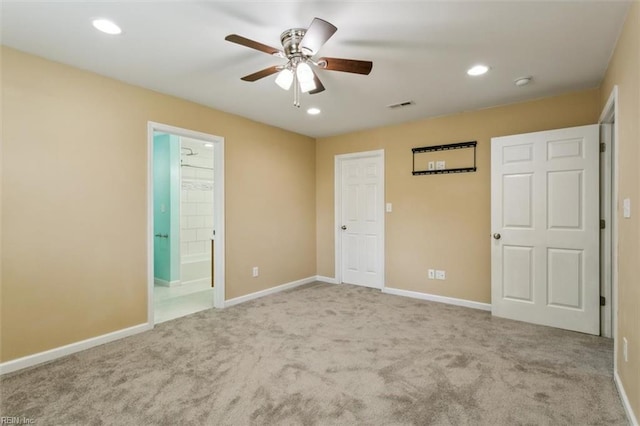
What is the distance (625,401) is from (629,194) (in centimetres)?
129

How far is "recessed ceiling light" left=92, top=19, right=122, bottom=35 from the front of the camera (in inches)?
81.6

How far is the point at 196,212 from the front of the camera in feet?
18.2

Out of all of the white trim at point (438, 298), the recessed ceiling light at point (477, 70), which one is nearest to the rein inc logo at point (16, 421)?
the white trim at point (438, 298)

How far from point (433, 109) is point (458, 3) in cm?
210

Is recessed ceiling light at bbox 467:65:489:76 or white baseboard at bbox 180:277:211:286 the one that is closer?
recessed ceiling light at bbox 467:65:489:76

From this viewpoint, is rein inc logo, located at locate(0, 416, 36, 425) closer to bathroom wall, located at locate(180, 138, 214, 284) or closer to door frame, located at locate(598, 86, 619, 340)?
bathroom wall, located at locate(180, 138, 214, 284)

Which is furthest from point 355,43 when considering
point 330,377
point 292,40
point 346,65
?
point 330,377

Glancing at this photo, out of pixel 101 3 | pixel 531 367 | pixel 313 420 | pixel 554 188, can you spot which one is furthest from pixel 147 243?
pixel 554 188

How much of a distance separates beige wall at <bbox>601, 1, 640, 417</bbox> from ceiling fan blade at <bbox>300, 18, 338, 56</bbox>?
1.71m

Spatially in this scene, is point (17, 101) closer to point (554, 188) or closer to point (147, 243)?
point (147, 243)

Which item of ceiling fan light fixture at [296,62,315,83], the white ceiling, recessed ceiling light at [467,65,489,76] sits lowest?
ceiling fan light fixture at [296,62,315,83]

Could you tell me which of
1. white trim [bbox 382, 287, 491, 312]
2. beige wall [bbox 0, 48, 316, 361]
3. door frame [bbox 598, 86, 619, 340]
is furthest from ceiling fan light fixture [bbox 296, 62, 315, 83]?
white trim [bbox 382, 287, 491, 312]

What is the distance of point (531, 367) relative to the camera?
8.00 feet

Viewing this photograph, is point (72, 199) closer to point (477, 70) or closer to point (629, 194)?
point (477, 70)
